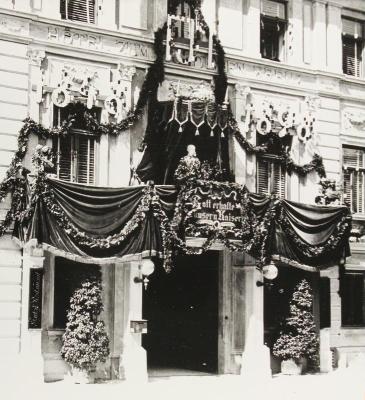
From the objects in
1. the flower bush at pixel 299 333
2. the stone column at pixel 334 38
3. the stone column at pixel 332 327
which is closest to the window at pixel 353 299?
the stone column at pixel 332 327

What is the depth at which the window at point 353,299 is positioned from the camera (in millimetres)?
24250

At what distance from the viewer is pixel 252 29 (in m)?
23.5

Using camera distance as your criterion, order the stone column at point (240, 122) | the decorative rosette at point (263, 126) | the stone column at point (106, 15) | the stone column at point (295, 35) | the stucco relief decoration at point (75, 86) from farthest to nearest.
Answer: the stone column at point (295, 35), the decorative rosette at point (263, 126), the stone column at point (240, 122), the stone column at point (106, 15), the stucco relief decoration at point (75, 86)

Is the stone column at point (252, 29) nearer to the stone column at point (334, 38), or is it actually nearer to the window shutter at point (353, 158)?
the stone column at point (334, 38)

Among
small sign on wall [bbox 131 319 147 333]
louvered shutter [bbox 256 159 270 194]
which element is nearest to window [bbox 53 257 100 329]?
small sign on wall [bbox 131 319 147 333]

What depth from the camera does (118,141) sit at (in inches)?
821

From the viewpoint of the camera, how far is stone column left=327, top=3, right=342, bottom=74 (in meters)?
24.8

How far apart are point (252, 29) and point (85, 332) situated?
33.6 ft

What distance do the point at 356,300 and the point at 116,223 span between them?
9.14m

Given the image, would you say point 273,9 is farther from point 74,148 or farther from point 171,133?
point 74,148

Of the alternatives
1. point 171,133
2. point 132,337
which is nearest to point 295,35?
point 171,133

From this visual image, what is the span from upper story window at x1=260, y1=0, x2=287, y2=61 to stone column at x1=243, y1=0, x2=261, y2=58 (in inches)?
13.5

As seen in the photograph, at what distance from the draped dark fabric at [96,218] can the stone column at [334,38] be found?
327 inches

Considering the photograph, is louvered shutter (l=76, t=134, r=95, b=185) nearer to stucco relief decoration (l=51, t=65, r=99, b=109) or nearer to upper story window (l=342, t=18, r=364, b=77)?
stucco relief decoration (l=51, t=65, r=99, b=109)
